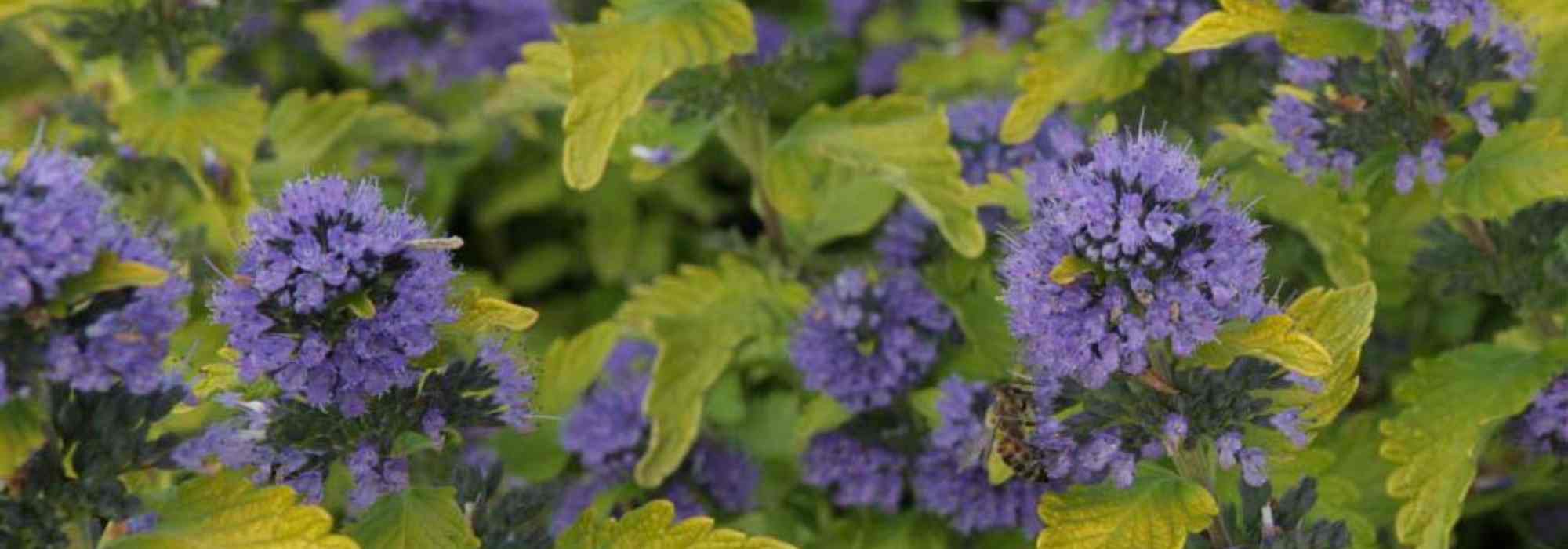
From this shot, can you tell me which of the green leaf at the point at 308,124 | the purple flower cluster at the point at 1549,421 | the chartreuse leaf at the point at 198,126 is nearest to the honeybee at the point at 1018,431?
the purple flower cluster at the point at 1549,421

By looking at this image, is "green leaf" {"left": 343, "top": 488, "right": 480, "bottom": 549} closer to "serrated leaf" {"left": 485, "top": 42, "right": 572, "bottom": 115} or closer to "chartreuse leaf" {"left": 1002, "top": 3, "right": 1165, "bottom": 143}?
"serrated leaf" {"left": 485, "top": 42, "right": 572, "bottom": 115}

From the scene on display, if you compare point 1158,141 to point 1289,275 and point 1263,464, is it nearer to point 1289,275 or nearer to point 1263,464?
point 1263,464

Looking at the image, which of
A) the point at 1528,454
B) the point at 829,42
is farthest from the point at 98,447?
the point at 1528,454

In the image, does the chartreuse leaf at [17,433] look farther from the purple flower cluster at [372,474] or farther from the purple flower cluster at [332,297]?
the purple flower cluster at [372,474]

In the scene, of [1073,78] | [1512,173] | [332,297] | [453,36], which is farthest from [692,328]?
[453,36]

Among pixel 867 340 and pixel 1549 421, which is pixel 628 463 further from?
pixel 1549 421

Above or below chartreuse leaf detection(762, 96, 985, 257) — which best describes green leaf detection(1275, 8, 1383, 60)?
above

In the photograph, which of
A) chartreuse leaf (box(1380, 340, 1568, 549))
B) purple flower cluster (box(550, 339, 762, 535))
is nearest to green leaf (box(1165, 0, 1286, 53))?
chartreuse leaf (box(1380, 340, 1568, 549))
